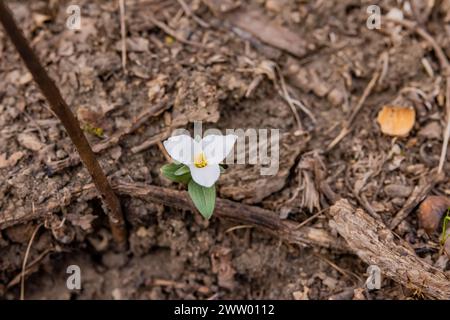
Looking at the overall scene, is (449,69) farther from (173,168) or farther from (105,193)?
(105,193)

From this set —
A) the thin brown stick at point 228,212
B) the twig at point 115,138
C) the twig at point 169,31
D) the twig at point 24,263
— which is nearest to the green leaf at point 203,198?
the thin brown stick at point 228,212

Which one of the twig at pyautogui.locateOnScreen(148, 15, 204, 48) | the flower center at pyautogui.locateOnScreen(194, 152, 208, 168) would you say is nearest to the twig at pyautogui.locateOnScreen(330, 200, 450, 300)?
the flower center at pyautogui.locateOnScreen(194, 152, 208, 168)

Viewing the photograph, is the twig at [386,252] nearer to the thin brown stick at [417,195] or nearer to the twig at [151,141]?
the thin brown stick at [417,195]

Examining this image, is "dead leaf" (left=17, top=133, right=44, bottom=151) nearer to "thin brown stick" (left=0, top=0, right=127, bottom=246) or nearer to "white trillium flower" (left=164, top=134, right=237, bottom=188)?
"thin brown stick" (left=0, top=0, right=127, bottom=246)

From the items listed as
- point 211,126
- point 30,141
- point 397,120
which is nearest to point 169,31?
point 211,126

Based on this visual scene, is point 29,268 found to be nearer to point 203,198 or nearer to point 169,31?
point 203,198
